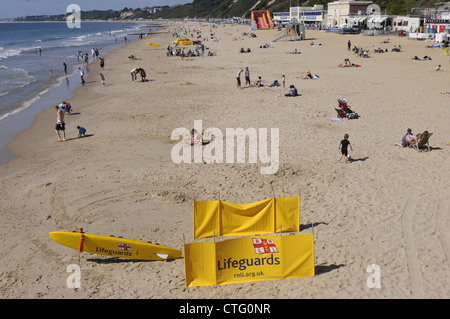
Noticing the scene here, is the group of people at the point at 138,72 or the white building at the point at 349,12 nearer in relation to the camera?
the group of people at the point at 138,72

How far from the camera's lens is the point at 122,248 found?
27.3ft

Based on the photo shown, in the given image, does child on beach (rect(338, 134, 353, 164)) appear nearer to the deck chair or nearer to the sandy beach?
the sandy beach

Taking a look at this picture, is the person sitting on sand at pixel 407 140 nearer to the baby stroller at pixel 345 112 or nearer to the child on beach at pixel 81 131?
the baby stroller at pixel 345 112

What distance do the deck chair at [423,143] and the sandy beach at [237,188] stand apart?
35 cm

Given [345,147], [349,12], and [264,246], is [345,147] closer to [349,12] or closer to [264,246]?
[264,246]

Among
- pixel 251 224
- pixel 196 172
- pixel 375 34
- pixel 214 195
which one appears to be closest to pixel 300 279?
pixel 251 224

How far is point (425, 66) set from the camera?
1284 inches

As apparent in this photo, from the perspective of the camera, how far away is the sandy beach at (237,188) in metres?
7.66

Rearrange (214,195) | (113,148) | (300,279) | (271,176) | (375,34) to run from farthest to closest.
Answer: (375,34) → (113,148) → (271,176) → (214,195) → (300,279)

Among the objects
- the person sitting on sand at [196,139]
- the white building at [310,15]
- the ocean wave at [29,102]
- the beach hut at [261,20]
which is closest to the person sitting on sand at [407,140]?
the person sitting on sand at [196,139]

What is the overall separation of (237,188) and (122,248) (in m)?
4.53

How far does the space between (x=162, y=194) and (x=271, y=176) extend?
12.0 ft

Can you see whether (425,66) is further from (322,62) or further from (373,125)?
(373,125)

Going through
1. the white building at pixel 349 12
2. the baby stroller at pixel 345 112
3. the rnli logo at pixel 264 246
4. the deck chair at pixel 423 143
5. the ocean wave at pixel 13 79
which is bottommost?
the rnli logo at pixel 264 246
